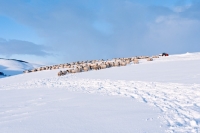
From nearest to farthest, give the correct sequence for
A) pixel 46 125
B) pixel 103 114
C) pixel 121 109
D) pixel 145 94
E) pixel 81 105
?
pixel 46 125, pixel 103 114, pixel 121 109, pixel 81 105, pixel 145 94

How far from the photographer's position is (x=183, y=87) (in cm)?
695

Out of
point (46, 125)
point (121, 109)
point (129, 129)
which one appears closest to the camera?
point (129, 129)

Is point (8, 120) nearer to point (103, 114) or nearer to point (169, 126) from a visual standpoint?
point (103, 114)

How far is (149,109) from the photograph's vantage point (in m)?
4.80

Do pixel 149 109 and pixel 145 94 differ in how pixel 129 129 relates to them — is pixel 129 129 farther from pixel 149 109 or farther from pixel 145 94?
pixel 145 94

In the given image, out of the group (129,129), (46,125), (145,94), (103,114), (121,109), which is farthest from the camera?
(145,94)

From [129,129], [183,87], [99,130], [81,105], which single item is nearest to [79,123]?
[99,130]

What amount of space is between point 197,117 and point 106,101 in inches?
93.0

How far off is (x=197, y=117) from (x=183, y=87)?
2963 millimetres

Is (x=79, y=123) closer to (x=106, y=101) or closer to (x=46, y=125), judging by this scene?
(x=46, y=125)

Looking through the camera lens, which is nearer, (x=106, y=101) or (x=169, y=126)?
(x=169, y=126)

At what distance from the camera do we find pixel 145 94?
6.59m

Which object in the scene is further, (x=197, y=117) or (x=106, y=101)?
(x=106, y=101)

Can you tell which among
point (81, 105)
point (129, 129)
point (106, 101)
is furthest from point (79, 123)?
point (106, 101)
